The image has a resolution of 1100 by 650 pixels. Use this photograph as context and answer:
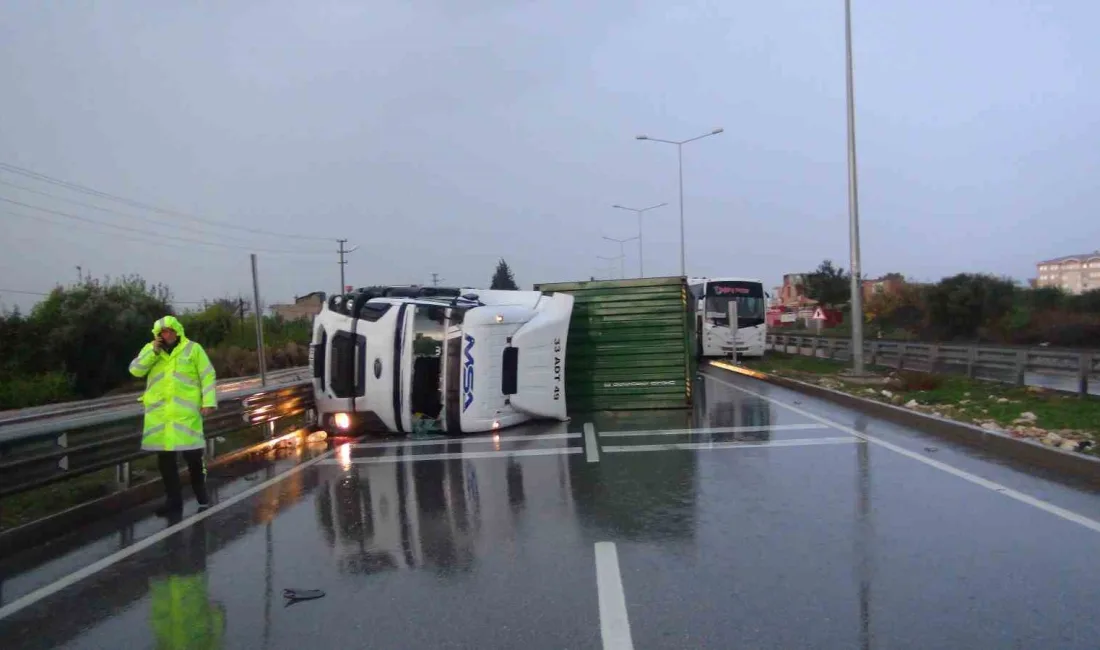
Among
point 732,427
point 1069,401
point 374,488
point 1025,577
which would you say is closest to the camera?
point 1025,577

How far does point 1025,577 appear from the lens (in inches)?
215

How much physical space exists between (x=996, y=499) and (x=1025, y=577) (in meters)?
2.45

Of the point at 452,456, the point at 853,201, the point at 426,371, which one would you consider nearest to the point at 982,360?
the point at 853,201

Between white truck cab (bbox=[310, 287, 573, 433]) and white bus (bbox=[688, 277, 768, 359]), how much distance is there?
2039cm

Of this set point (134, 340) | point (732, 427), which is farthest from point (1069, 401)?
point (134, 340)

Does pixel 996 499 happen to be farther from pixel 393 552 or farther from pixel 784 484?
pixel 393 552

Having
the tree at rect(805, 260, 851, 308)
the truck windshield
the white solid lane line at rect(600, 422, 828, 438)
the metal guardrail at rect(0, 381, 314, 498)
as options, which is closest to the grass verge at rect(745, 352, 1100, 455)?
the white solid lane line at rect(600, 422, 828, 438)

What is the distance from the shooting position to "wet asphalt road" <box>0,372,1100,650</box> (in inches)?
187

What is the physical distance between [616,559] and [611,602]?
3.11 ft

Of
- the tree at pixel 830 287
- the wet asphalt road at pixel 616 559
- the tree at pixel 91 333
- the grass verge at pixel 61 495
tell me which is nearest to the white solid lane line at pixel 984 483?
the wet asphalt road at pixel 616 559

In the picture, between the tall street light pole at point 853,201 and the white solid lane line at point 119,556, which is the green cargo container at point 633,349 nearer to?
the tall street light pole at point 853,201

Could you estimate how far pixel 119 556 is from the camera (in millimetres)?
6613

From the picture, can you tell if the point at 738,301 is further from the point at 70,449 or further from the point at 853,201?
the point at 70,449

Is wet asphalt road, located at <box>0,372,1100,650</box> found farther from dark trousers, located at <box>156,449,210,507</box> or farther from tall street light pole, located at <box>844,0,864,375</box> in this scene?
tall street light pole, located at <box>844,0,864,375</box>
